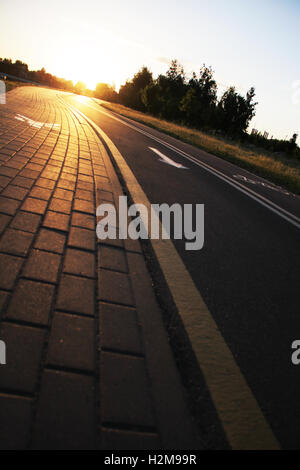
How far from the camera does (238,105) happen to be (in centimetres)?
5328

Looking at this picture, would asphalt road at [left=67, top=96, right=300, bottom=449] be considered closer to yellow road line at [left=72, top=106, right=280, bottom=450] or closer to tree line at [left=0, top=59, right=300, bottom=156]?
yellow road line at [left=72, top=106, right=280, bottom=450]

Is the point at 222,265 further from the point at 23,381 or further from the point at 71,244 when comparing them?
the point at 23,381

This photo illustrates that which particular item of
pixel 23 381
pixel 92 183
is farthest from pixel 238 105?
pixel 23 381

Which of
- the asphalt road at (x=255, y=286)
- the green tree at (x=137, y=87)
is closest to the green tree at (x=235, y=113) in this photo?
the green tree at (x=137, y=87)

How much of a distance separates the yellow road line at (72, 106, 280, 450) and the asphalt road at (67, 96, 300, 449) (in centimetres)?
6

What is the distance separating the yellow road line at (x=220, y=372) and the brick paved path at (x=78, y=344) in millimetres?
193

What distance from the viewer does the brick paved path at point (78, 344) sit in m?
1.28

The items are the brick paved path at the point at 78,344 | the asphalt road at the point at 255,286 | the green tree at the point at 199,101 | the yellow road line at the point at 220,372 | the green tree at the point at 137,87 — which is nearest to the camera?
the brick paved path at the point at 78,344

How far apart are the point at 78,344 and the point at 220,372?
804 millimetres

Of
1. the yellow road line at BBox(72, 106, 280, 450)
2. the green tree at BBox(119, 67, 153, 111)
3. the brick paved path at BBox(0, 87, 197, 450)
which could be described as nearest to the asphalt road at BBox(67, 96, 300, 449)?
the yellow road line at BBox(72, 106, 280, 450)

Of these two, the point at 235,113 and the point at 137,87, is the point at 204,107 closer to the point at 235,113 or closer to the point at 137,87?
the point at 235,113

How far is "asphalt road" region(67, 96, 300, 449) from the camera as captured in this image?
5.65ft

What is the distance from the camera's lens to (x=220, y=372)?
1.71 meters

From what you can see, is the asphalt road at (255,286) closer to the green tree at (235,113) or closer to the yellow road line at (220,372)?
the yellow road line at (220,372)
